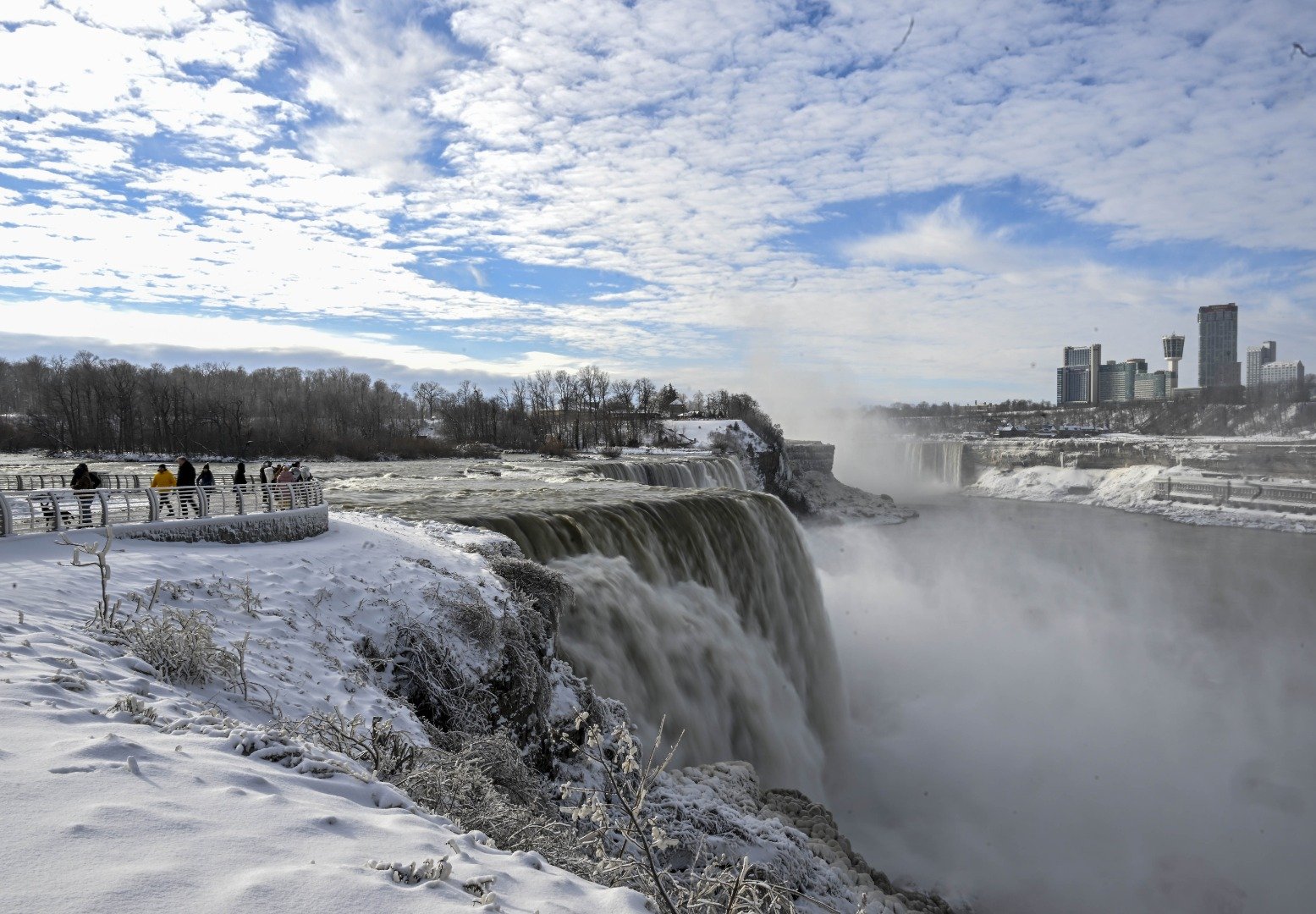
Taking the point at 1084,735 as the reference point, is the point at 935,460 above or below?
above

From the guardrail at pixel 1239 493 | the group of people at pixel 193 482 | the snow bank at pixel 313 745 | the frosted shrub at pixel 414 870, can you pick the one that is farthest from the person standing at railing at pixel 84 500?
the guardrail at pixel 1239 493

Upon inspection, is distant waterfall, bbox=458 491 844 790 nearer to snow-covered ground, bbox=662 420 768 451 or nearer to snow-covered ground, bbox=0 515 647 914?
snow-covered ground, bbox=0 515 647 914

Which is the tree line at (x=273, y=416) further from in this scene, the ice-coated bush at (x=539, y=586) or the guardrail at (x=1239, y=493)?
the ice-coated bush at (x=539, y=586)

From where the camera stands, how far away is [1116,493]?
72625 mm

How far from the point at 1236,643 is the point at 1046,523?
114 feet

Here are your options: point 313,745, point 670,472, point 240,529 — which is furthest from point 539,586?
point 670,472

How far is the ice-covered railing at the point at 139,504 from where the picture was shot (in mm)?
10828

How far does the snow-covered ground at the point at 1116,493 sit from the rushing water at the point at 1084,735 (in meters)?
21.5

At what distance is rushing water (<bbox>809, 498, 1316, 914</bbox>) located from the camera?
14.2 metres

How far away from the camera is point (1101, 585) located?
3747 cm

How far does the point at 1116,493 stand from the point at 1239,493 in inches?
436

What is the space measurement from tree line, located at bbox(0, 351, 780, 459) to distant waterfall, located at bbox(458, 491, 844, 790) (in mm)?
50758

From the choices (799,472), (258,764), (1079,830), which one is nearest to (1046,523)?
(799,472)

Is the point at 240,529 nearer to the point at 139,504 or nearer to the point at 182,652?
the point at 139,504
